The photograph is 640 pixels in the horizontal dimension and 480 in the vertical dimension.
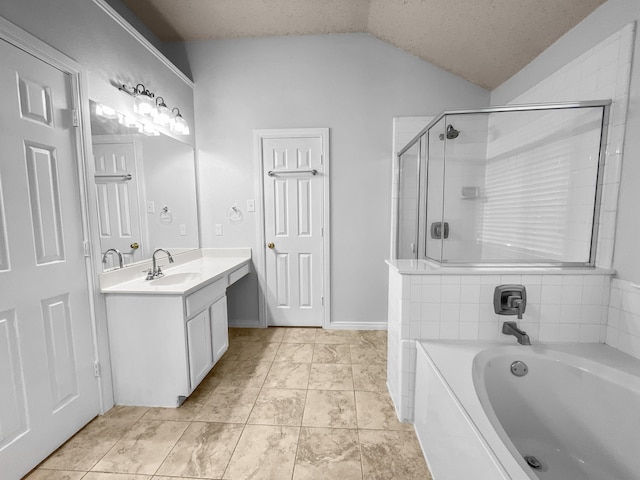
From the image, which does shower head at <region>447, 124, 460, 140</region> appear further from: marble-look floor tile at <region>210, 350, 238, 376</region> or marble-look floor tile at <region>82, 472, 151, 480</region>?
marble-look floor tile at <region>82, 472, 151, 480</region>

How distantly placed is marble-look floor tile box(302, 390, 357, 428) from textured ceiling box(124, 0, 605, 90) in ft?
8.83

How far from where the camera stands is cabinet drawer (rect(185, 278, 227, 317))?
1.67m

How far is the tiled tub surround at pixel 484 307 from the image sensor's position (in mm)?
1438

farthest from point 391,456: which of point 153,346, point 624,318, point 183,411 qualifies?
point 153,346

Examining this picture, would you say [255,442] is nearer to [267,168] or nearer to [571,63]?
[267,168]

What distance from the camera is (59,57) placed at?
1.37 m

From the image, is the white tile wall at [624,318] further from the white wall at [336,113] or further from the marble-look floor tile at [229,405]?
the marble-look floor tile at [229,405]

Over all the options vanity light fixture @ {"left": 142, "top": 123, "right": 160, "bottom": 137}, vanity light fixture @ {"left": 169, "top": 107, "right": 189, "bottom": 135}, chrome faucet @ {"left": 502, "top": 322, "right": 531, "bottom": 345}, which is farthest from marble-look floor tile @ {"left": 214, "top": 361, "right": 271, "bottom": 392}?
vanity light fixture @ {"left": 169, "top": 107, "right": 189, "bottom": 135}

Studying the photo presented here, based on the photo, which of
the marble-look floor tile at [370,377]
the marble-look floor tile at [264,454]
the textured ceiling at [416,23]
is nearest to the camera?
the marble-look floor tile at [264,454]

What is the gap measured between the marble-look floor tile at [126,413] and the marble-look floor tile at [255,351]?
2.39ft

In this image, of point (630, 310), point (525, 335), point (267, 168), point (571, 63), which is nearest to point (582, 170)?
point (571, 63)

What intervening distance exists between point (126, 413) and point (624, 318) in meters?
2.84

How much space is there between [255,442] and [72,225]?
61.0 inches

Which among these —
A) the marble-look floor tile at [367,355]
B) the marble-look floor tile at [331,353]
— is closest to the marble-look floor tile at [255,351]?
the marble-look floor tile at [331,353]
